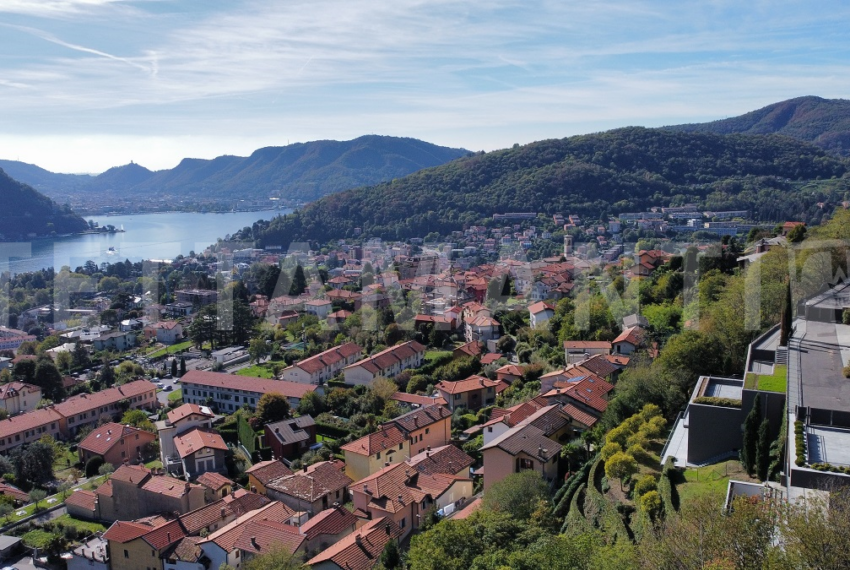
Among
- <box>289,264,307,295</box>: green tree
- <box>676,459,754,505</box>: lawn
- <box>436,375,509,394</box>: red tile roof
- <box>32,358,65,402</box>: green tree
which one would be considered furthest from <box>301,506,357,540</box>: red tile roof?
<box>289,264,307,295</box>: green tree

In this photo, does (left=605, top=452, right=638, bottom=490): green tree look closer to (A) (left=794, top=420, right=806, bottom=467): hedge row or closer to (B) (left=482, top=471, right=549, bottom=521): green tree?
(B) (left=482, top=471, right=549, bottom=521): green tree

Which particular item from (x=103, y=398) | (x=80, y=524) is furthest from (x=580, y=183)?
(x=80, y=524)

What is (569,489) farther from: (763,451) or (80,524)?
(80,524)

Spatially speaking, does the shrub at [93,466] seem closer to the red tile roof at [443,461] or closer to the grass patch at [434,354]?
the red tile roof at [443,461]

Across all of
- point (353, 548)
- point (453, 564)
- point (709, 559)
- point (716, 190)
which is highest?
point (716, 190)

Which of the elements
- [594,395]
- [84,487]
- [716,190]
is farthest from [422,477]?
[716,190]

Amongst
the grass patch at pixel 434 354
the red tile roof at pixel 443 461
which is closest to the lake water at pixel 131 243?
the grass patch at pixel 434 354

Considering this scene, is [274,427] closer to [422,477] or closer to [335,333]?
[422,477]
